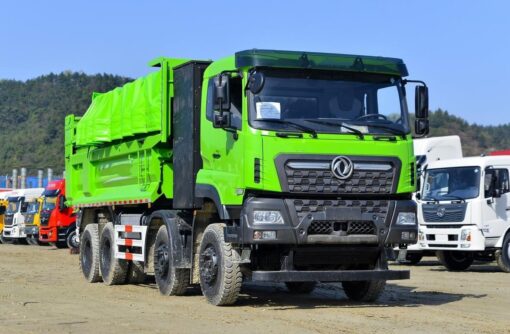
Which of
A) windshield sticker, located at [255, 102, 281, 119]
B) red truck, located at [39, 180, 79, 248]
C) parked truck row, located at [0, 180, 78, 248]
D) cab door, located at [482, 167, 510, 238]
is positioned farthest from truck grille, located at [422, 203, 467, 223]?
red truck, located at [39, 180, 79, 248]

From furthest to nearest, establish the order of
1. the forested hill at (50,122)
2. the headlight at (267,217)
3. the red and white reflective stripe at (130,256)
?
the forested hill at (50,122), the red and white reflective stripe at (130,256), the headlight at (267,217)

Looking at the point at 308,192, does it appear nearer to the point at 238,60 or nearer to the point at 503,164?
the point at 238,60

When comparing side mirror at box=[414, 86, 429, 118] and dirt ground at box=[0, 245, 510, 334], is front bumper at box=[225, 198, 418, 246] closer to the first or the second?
dirt ground at box=[0, 245, 510, 334]

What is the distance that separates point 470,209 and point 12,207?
26.7 metres

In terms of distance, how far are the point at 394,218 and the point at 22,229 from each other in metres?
30.8

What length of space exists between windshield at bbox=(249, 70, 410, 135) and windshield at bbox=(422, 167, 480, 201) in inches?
353

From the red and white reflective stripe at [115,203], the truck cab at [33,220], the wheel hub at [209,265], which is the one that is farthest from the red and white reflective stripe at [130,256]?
the truck cab at [33,220]

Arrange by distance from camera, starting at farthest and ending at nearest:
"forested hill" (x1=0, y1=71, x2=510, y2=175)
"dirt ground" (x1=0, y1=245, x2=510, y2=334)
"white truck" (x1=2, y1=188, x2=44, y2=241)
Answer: "forested hill" (x1=0, y1=71, x2=510, y2=175), "white truck" (x1=2, y1=188, x2=44, y2=241), "dirt ground" (x1=0, y1=245, x2=510, y2=334)

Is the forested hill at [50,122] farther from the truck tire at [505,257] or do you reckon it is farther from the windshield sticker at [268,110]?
the windshield sticker at [268,110]

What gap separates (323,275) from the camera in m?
11.5

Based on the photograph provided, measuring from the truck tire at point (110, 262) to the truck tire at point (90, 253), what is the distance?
187 millimetres

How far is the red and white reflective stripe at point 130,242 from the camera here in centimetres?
1465

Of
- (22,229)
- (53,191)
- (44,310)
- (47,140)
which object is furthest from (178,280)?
(47,140)

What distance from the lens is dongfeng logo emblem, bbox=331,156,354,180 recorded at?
1140 centimetres
